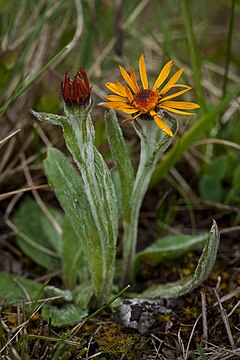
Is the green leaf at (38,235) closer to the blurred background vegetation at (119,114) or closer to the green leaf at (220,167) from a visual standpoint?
the blurred background vegetation at (119,114)

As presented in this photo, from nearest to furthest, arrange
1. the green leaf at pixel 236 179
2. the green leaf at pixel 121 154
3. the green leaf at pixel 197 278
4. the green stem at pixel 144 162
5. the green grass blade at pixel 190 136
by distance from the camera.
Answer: the green leaf at pixel 197 278, the green stem at pixel 144 162, the green leaf at pixel 121 154, the green grass blade at pixel 190 136, the green leaf at pixel 236 179

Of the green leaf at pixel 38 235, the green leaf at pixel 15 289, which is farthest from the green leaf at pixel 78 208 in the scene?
the green leaf at pixel 38 235

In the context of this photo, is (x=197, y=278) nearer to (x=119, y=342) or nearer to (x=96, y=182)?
(x=119, y=342)

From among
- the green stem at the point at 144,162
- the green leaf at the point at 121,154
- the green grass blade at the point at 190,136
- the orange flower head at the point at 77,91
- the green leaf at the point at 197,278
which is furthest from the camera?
the green grass blade at the point at 190,136

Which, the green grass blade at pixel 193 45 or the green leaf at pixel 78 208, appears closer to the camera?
the green leaf at pixel 78 208

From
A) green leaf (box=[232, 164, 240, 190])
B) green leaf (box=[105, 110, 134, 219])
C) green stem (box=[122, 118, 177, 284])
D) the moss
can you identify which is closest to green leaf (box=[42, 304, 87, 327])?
the moss

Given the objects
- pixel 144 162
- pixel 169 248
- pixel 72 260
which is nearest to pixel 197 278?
pixel 169 248

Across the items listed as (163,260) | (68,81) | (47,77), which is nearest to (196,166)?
(163,260)
